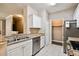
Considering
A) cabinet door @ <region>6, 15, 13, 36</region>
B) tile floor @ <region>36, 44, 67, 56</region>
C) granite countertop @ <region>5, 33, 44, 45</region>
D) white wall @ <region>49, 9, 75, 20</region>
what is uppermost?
white wall @ <region>49, 9, 75, 20</region>

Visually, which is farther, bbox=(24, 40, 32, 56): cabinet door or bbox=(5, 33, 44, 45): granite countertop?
bbox=(24, 40, 32, 56): cabinet door

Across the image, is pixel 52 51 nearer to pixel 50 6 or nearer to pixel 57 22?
pixel 57 22

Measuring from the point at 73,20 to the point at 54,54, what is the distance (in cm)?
72

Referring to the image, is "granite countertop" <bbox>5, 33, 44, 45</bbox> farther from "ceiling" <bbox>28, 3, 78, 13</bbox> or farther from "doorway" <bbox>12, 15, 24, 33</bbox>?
"ceiling" <bbox>28, 3, 78, 13</bbox>

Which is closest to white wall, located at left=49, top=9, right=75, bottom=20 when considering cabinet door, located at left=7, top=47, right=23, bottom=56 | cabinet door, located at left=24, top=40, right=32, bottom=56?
cabinet door, located at left=24, top=40, right=32, bottom=56

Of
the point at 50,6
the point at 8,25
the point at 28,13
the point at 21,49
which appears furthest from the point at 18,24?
the point at 50,6

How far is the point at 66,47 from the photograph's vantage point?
2074 mm

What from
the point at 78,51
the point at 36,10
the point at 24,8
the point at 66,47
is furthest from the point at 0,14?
the point at 78,51

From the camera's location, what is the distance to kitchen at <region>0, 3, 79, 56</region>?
1.92 meters

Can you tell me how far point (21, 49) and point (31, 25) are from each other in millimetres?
506

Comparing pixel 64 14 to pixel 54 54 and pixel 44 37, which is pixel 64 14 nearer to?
pixel 44 37

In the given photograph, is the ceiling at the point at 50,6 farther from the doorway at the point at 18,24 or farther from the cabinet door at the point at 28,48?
the cabinet door at the point at 28,48

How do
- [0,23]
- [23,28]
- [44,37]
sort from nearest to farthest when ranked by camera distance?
1. [0,23]
2. [23,28]
3. [44,37]

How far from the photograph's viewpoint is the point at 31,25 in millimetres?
2131
